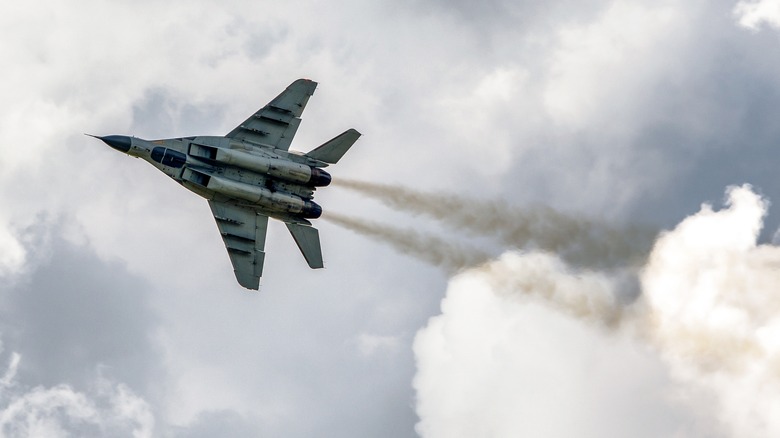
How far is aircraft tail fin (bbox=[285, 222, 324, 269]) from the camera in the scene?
3565 inches

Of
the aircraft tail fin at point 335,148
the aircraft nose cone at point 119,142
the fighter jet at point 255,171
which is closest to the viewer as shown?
the aircraft nose cone at point 119,142

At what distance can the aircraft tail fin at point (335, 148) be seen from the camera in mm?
90562

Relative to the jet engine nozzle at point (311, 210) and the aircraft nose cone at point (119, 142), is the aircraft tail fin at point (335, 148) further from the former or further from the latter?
the aircraft nose cone at point (119, 142)

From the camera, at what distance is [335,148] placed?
298ft

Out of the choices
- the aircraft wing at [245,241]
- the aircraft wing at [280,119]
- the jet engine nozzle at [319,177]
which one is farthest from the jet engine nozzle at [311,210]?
the aircraft wing at [280,119]

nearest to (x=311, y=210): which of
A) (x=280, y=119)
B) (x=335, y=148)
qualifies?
(x=335, y=148)

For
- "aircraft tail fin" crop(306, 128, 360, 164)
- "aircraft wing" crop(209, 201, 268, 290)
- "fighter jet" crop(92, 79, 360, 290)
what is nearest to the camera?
"fighter jet" crop(92, 79, 360, 290)

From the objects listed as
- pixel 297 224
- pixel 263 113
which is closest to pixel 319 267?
pixel 297 224

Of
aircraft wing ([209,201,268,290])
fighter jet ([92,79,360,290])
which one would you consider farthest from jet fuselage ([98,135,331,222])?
aircraft wing ([209,201,268,290])

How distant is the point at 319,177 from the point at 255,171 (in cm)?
381

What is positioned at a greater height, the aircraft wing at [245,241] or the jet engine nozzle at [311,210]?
the jet engine nozzle at [311,210]

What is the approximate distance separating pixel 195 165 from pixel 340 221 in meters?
10.6

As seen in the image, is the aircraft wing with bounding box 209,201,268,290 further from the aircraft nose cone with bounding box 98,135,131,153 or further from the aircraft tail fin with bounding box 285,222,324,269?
the aircraft nose cone with bounding box 98,135,131,153

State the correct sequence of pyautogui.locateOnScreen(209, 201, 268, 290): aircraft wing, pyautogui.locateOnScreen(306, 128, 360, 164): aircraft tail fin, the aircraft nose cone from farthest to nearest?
1. pyautogui.locateOnScreen(306, 128, 360, 164): aircraft tail fin
2. pyautogui.locateOnScreen(209, 201, 268, 290): aircraft wing
3. the aircraft nose cone
